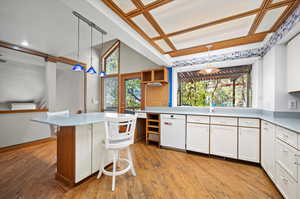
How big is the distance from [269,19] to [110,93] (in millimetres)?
4786

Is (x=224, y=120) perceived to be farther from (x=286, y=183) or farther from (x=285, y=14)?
(x=285, y=14)

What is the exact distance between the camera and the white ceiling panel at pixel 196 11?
5.08 feet

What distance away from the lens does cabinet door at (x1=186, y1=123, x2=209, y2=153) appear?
263cm

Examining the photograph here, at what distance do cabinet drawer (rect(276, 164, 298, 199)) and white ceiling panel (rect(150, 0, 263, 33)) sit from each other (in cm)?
209

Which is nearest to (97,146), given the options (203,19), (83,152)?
(83,152)

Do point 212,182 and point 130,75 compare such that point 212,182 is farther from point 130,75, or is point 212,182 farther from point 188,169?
point 130,75

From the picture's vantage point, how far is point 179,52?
3.15 metres

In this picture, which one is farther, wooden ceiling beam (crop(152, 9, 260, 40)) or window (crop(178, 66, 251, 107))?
window (crop(178, 66, 251, 107))

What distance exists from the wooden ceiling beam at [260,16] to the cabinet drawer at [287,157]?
1.73 metres

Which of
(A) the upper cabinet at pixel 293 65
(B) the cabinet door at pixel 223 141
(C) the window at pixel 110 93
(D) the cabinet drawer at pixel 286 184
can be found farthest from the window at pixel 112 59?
(D) the cabinet drawer at pixel 286 184

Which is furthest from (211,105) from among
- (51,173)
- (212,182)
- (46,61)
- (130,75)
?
(46,61)

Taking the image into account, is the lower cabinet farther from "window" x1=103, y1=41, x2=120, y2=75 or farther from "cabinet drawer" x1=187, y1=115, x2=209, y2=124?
"window" x1=103, y1=41, x2=120, y2=75

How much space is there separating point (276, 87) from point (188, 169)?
211 centimetres

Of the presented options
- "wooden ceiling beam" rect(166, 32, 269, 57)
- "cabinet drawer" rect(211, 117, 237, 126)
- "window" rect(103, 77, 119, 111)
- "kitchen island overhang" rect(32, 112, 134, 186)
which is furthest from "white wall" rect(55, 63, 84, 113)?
"cabinet drawer" rect(211, 117, 237, 126)
